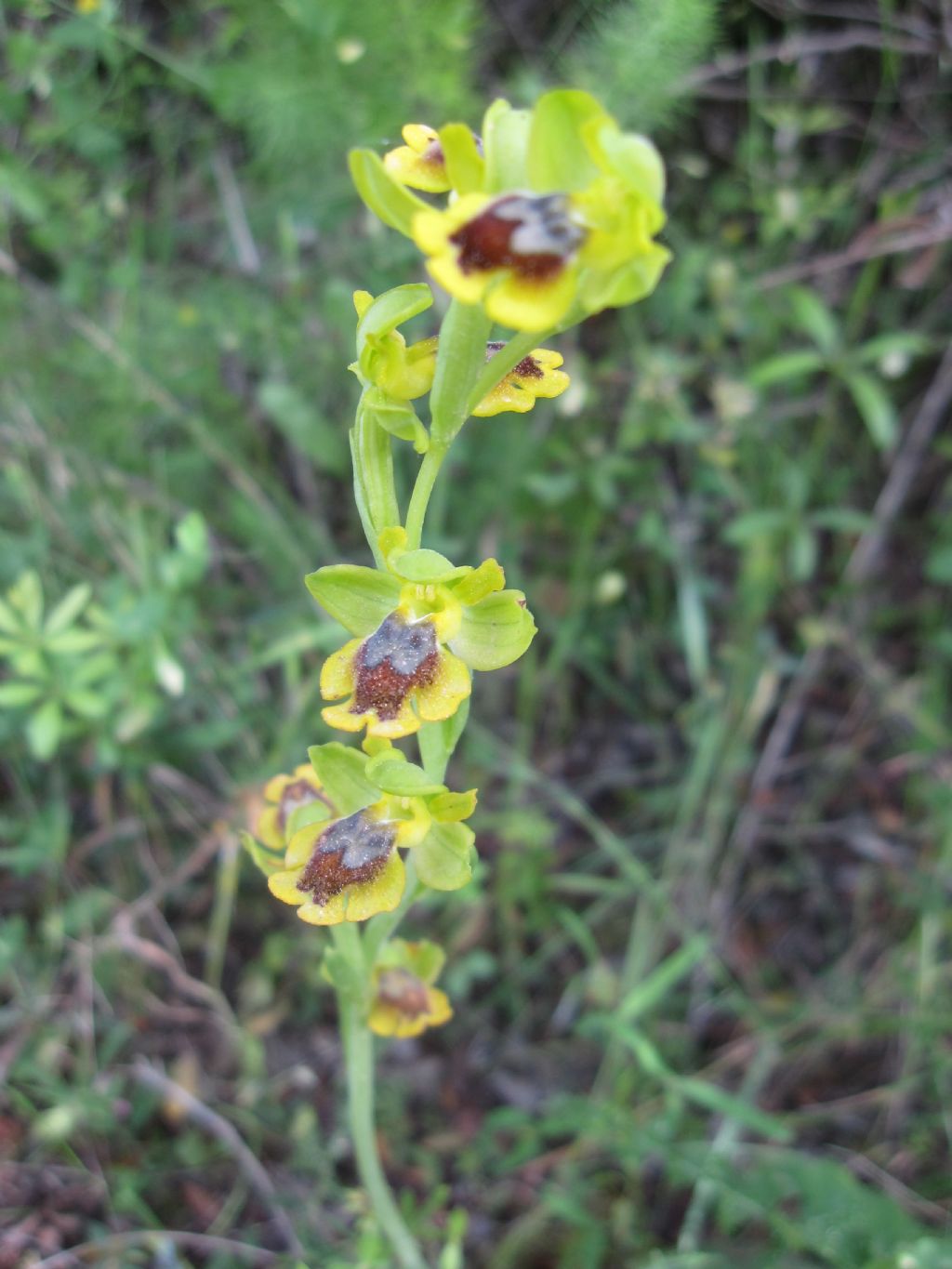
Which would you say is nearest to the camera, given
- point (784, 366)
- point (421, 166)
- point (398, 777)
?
point (421, 166)

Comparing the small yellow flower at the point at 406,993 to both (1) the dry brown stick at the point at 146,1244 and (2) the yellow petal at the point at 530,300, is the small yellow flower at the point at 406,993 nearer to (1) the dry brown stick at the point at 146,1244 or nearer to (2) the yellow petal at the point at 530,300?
(1) the dry brown stick at the point at 146,1244

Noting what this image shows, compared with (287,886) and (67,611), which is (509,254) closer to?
(287,886)

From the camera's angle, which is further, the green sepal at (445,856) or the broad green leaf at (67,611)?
Answer: the broad green leaf at (67,611)

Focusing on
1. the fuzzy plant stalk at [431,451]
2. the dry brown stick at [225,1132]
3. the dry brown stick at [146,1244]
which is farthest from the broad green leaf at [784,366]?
the dry brown stick at [146,1244]

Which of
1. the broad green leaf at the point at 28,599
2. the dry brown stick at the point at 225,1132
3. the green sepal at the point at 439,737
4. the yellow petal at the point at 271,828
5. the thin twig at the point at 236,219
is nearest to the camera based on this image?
the green sepal at the point at 439,737

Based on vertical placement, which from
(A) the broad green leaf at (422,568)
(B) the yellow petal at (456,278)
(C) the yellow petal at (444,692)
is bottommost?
(C) the yellow petal at (444,692)

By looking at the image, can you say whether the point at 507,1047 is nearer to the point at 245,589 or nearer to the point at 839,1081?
the point at 839,1081

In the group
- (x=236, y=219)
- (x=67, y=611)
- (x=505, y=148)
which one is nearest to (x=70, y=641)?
(x=67, y=611)

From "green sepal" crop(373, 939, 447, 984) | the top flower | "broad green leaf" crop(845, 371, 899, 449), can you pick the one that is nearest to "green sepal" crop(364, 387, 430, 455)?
the top flower
